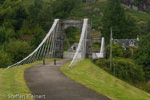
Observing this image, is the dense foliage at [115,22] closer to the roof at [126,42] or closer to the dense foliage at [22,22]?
the roof at [126,42]

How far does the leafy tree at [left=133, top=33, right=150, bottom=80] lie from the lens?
41.4 m

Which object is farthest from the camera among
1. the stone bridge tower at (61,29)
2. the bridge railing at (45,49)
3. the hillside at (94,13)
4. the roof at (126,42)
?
the hillside at (94,13)

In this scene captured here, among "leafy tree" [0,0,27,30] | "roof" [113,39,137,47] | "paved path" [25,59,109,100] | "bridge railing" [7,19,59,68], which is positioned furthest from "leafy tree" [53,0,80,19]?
"paved path" [25,59,109,100]

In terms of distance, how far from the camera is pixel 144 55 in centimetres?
4275

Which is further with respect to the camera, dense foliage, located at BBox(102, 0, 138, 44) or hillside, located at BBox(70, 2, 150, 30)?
hillside, located at BBox(70, 2, 150, 30)

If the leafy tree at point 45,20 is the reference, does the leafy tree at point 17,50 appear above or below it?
below

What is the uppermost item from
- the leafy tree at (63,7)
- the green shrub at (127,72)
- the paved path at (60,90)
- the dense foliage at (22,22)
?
the leafy tree at (63,7)

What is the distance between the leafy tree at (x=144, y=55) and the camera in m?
41.4

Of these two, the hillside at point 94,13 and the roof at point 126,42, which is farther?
the hillside at point 94,13

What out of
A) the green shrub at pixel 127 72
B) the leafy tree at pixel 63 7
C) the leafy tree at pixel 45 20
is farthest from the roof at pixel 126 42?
the green shrub at pixel 127 72

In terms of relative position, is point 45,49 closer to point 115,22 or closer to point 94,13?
point 115,22

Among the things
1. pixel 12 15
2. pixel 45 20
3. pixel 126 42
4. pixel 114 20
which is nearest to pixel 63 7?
pixel 45 20

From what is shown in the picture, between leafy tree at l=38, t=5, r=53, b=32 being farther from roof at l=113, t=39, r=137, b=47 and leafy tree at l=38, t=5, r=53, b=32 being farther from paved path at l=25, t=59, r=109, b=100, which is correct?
paved path at l=25, t=59, r=109, b=100

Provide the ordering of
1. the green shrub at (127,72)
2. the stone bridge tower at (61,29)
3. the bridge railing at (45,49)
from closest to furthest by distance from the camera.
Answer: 1. the bridge railing at (45,49)
2. the green shrub at (127,72)
3. the stone bridge tower at (61,29)
